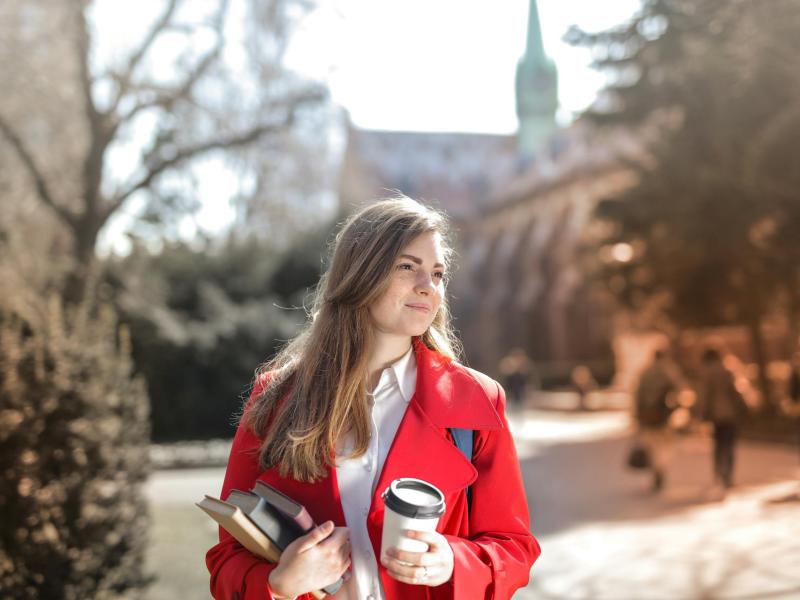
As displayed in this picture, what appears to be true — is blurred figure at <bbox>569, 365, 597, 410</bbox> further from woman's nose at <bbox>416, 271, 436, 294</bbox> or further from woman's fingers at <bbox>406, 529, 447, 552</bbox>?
woman's fingers at <bbox>406, 529, 447, 552</bbox>

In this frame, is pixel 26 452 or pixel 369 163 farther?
pixel 369 163

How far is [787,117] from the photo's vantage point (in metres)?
14.3

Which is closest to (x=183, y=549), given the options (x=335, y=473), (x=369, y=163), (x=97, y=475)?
(x=97, y=475)

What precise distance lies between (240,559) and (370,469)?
1.20 ft

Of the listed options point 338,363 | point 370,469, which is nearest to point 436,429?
point 370,469

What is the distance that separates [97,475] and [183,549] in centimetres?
388

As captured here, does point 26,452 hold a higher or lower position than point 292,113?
lower

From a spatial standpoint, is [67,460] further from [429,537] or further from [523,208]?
[523,208]

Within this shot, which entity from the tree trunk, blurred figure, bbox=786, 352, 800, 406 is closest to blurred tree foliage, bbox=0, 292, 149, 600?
the tree trunk

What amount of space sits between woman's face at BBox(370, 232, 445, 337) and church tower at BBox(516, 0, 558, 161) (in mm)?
91696

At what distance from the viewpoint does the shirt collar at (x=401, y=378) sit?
2.31 m

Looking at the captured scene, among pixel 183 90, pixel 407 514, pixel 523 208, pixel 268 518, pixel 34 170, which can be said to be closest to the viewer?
pixel 407 514

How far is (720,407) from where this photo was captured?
12.5 meters

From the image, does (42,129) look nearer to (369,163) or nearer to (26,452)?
(26,452)
